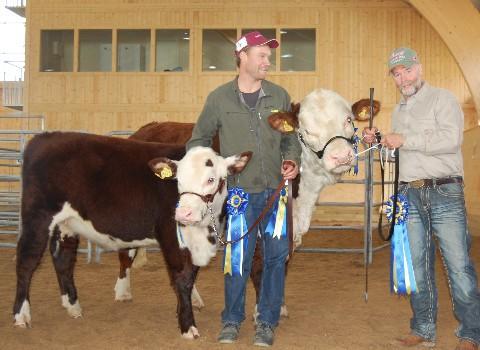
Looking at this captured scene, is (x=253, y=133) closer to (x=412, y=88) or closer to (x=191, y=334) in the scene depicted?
(x=412, y=88)

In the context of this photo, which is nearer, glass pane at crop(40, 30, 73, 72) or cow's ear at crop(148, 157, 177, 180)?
cow's ear at crop(148, 157, 177, 180)

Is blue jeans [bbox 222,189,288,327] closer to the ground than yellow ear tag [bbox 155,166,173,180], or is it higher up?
closer to the ground

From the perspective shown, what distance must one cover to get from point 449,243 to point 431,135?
1.94 feet

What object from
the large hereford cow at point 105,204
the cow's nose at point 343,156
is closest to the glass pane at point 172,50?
the large hereford cow at point 105,204

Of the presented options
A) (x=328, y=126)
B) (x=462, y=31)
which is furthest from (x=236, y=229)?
(x=462, y=31)

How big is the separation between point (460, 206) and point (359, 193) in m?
11.3

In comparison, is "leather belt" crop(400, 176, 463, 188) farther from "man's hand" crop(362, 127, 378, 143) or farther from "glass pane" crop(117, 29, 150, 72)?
"glass pane" crop(117, 29, 150, 72)

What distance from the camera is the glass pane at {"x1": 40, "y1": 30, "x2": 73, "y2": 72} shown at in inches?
606

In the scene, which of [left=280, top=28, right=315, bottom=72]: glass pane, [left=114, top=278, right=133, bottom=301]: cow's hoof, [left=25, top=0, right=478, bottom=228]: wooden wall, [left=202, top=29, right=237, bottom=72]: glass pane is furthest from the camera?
[left=202, top=29, right=237, bottom=72]: glass pane

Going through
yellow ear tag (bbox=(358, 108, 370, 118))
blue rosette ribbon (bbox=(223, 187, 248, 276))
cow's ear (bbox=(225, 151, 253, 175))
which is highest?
yellow ear tag (bbox=(358, 108, 370, 118))

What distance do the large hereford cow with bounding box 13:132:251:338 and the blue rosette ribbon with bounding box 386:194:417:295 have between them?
108 cm

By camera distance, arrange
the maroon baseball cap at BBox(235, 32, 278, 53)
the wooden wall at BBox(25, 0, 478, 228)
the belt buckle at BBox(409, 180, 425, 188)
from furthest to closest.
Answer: the wooden wall at BBox(25, 0, 478, 228)
the maroon baseball cap at BBox(235, 32, 278, 53)
the belt buckle at BBox(409, 180, 425, 188)

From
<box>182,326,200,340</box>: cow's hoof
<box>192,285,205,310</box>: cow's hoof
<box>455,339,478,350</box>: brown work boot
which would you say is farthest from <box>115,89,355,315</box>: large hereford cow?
<box>455,339,478,350</box>: brown work boot

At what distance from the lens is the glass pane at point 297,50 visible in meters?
14.9
